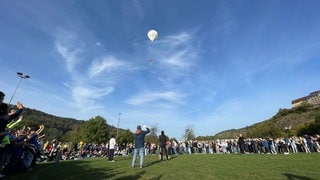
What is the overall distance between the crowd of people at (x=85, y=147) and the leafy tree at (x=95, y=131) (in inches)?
1870

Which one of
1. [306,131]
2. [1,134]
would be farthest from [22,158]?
[306,131]

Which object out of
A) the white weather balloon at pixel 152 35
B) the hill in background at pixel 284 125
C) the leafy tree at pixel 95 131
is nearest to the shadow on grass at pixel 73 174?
the white weather balloon at pixel 152 35

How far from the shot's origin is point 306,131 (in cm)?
5962

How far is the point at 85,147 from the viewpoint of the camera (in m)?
28.4

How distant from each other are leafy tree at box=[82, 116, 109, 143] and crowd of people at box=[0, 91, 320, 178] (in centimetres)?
4751

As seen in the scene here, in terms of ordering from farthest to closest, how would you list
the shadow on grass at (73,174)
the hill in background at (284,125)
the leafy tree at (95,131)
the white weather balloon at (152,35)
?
the leafy tree at (95,131) < the hill in background at (284,125) < the white weather balloon at (152,35) < the shadow on grass at (73,174)

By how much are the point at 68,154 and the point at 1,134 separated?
20073mm

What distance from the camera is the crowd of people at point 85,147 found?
24.9 feet

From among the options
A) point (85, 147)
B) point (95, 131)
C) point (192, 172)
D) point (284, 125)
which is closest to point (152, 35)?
point (192, 172)

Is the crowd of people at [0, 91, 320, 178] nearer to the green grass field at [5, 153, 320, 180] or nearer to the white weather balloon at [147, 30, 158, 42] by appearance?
the green grass field at [5, 153, 320, 180]

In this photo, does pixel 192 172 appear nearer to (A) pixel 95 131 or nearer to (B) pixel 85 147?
(B) pixel 85 147

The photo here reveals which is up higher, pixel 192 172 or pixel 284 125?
pixel 284 125

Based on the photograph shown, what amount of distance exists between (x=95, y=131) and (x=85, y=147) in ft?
174

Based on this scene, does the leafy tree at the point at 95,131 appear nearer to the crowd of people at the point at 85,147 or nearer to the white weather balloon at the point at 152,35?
the crowd of people at the point at 85,147
